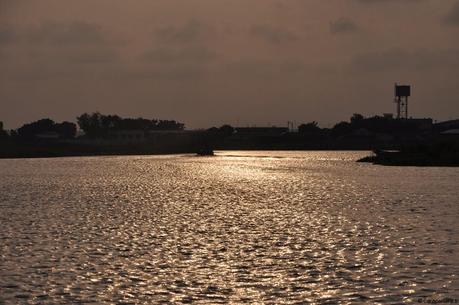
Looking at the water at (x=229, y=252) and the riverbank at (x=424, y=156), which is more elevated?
the riverbank at (x=424, y=156)

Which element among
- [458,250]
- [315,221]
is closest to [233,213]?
[315,221]

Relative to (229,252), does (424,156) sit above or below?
above

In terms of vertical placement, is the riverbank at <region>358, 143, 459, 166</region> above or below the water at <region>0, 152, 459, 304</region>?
above

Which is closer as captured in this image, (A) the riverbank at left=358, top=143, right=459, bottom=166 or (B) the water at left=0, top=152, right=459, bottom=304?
(B) the water at left=0, top=152, right=459, bottom=304

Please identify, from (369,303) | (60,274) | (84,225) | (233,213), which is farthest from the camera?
(233,213)

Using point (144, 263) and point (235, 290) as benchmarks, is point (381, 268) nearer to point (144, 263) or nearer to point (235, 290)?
point (235, 290)

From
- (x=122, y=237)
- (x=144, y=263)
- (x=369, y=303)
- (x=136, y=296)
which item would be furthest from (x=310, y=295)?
(x=122, y=237)

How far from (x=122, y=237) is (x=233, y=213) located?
15231mm

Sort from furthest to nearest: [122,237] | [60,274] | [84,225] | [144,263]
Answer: [84,225] → [122,237] → [144,263] → [60,274]

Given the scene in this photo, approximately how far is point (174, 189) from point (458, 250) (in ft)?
178

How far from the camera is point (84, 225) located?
41875 mm

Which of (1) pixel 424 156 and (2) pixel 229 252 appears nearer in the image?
(2) pixel 229 252

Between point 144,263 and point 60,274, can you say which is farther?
point 144,263

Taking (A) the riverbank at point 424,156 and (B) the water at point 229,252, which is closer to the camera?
(B) the water at point 229,252
